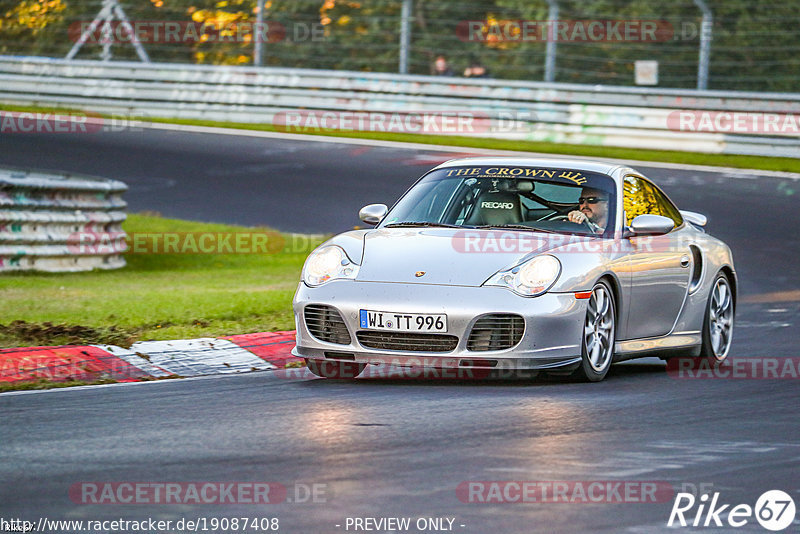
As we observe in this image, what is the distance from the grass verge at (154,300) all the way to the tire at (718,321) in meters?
2.97

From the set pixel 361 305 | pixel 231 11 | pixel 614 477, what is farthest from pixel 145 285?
pixel 231 11

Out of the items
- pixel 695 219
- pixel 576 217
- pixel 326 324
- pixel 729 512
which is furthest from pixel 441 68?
pixel 729 512

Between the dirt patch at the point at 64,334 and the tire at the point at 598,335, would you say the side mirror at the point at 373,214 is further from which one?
the dirt patch at the point at 64,334

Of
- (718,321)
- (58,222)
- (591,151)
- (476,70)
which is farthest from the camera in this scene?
(476,70)

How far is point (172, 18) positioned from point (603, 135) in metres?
12.3

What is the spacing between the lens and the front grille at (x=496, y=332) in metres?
7.74

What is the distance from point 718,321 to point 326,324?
10.4 feet

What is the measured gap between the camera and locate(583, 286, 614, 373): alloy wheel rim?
8.11 metres

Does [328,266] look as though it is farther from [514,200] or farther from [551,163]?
[551,163]

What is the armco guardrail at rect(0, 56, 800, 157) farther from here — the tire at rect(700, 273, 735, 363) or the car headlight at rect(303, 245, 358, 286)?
the car headlight at rect(303, 245, 358, 286)

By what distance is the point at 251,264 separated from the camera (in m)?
15.0

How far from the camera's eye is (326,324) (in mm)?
8062

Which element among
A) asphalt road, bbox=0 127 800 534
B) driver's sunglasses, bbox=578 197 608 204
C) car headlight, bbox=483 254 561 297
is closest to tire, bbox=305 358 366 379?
asphalt road, bbox=0 127 800 534

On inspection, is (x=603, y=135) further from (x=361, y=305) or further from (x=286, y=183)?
(x=361, y=305)
